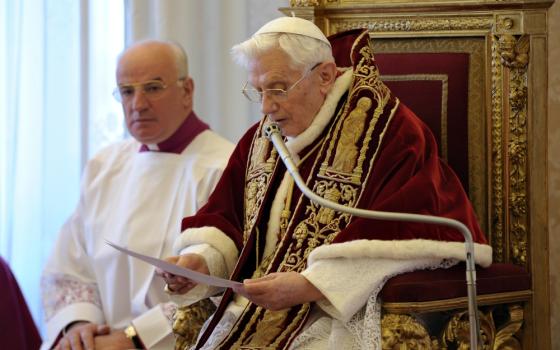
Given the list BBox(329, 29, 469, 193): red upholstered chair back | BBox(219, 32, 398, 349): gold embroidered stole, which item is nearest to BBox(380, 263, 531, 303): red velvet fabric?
BBox(219, 32, 398, 349): gold embroidered stole

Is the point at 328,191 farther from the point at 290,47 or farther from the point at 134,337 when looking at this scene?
the point at 134,337

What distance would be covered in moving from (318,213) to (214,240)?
0.37 metres

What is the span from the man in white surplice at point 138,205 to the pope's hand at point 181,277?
75 centimetres

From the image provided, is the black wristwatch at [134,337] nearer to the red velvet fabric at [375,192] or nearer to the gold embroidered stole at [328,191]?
the red velvet fabric at [375,192]

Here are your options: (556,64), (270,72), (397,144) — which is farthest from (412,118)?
(556,64)

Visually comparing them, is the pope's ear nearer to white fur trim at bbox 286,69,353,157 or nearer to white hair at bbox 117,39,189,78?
white fur trim at bbox 286,69,353,157

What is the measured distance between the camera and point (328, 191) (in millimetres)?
3262

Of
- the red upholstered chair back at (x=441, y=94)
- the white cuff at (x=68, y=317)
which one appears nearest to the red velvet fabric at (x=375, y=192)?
the red upholstered chair back at (x=441, y=94)

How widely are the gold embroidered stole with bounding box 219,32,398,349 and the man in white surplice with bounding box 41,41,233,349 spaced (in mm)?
834

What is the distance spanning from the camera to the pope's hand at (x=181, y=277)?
3.24m

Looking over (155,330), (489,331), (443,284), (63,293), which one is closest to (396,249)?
(443,284)

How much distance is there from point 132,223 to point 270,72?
1227 millimetres

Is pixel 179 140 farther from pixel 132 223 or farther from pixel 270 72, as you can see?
pixel 270 72

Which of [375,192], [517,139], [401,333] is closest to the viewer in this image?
[401,333]
